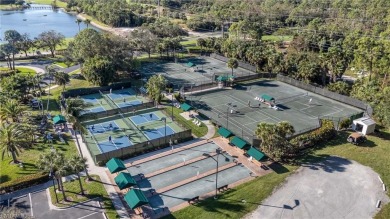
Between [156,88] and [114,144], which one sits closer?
[114,144]

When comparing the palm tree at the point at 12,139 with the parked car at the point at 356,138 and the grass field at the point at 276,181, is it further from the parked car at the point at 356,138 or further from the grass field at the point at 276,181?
the parked car at the point at 356,138

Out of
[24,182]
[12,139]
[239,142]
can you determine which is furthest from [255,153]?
[12,139]

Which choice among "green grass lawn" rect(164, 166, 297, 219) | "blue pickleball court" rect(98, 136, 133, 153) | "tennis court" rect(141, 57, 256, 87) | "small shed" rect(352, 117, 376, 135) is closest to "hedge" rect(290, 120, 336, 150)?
"small shed" rect(352, 117, 376, 135)

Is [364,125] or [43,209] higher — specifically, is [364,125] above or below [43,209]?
above

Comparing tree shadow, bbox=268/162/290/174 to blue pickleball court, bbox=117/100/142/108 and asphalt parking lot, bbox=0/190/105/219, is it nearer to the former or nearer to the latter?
asphalt parking lot, bbox=0/190/105/219

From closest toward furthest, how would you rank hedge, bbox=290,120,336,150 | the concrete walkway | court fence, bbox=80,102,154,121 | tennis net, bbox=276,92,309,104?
the concrete walkway, hedge, bbox=290,120,336,150, court fence, bbox=80,102,154,121, tennis net, bbox=276,92,309,104

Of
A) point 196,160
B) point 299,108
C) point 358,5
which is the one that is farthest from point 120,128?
point 358,5

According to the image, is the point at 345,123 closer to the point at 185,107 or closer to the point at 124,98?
the point at 185,107
